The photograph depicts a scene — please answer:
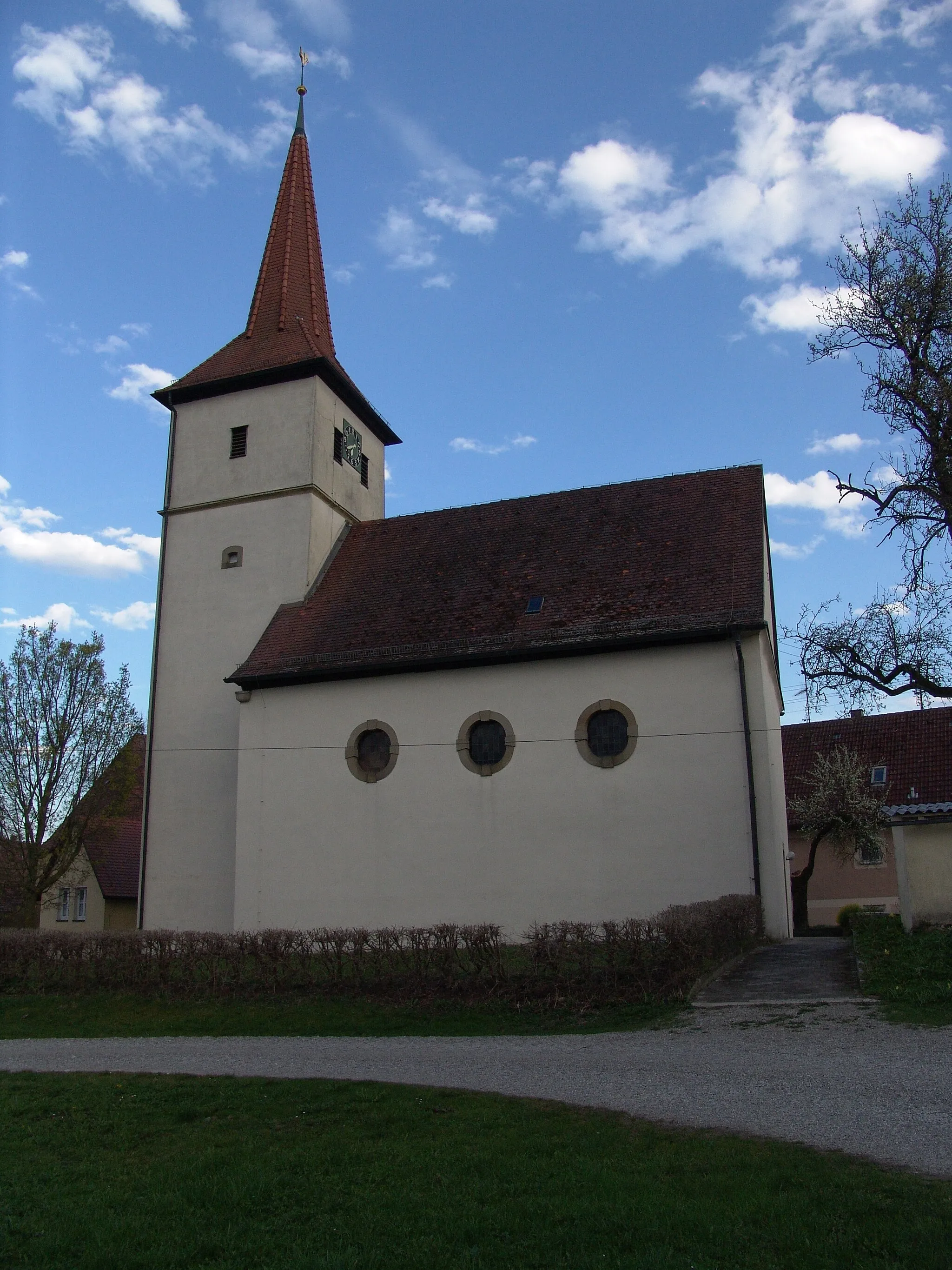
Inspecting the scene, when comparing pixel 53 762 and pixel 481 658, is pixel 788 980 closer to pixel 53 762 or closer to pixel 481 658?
pixel 481 658

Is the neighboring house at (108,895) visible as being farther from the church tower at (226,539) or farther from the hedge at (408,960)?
the hedge at (408,960)

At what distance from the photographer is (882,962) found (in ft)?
39.2

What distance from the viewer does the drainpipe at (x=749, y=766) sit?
16.2 m

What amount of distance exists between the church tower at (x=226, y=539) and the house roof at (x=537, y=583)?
133 cm

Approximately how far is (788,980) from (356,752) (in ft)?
32.2

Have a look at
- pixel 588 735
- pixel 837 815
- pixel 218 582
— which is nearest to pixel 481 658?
pixel 588 735

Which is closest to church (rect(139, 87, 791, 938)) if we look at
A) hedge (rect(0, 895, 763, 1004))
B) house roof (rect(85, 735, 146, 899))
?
hedge (rect(0, 895, 763, 1004))

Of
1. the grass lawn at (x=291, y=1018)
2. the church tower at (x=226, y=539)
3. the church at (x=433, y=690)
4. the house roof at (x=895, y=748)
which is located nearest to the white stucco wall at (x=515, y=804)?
the church at (x=433, y=690)

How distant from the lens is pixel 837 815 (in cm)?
2844

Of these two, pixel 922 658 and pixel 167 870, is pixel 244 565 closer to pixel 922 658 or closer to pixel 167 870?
pixel 167 870

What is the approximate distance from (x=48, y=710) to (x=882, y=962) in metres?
19.4

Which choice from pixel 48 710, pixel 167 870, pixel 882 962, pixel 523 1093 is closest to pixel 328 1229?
pixel 523 1093

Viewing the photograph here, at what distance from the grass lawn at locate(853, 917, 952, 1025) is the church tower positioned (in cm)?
1294

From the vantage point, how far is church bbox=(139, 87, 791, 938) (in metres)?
17.1
